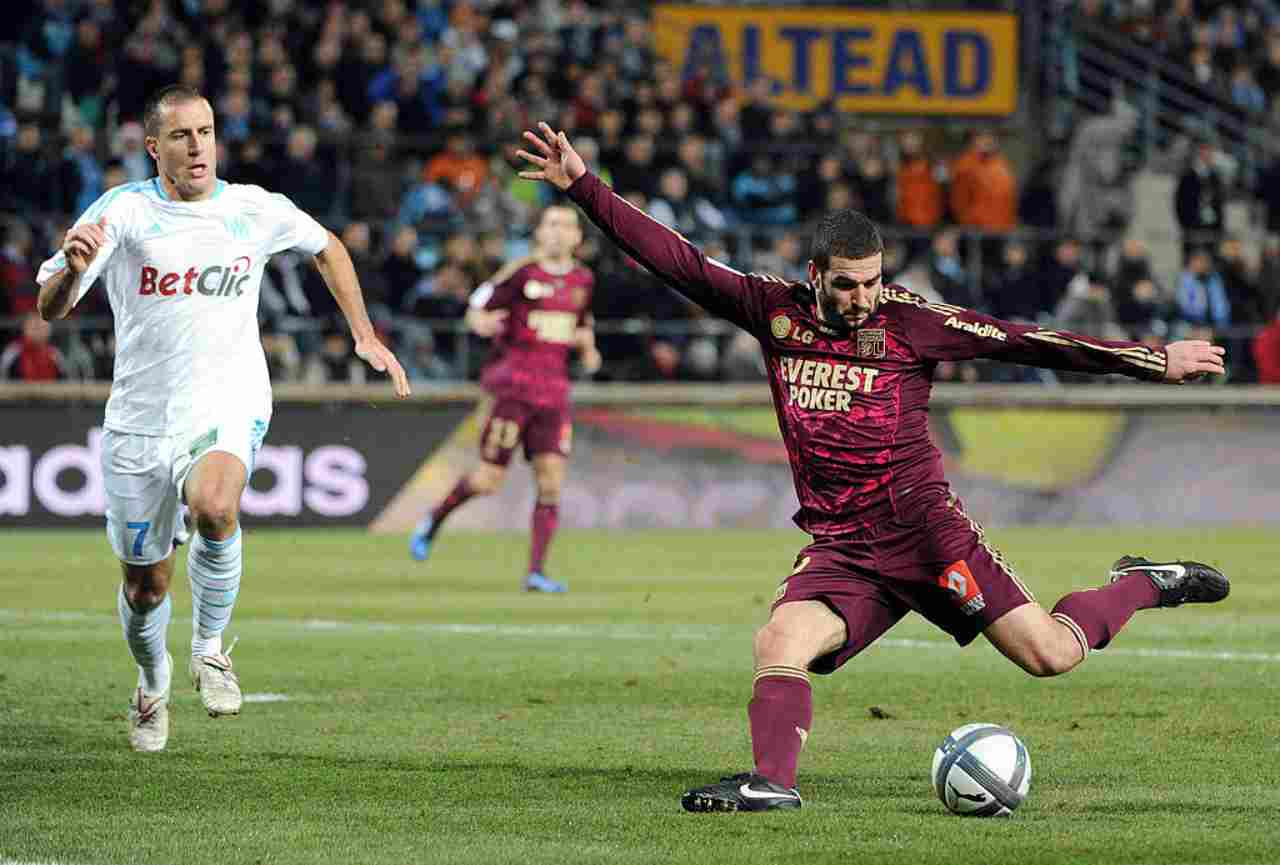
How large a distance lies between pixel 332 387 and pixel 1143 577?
1369 cm

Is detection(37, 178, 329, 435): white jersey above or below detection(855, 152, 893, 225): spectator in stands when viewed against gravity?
above

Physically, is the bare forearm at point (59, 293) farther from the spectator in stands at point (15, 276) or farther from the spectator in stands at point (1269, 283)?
the spectator in stands at point (1269, 283)

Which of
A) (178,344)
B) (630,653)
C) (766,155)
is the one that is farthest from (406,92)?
(178,344)

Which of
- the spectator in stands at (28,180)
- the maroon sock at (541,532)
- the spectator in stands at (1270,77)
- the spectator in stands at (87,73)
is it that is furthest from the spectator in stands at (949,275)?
the maroon sock at (541,532)

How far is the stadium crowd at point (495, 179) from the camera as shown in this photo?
2155 centimetres

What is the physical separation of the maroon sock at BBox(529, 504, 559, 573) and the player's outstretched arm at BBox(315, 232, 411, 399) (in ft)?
22.4

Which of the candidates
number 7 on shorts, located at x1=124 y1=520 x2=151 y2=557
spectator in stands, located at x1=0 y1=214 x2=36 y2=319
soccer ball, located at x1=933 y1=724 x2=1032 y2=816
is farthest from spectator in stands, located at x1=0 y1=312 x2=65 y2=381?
soccer ball, located at x1=933 y1=724 x2=1032 y2=816

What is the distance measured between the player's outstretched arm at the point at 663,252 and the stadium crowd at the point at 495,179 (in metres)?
13.8

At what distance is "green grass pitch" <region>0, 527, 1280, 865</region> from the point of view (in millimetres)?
6223

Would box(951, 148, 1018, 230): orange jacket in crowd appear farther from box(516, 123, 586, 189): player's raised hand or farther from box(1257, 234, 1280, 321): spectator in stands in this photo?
box(516, 123, 586, 189): player's raised hand

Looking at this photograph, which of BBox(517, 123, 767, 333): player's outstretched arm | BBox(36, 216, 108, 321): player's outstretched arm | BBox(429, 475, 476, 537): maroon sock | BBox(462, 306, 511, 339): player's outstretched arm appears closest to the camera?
BBox(517, 123, 767, 333): player's outstretched arm

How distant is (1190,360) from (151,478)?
11.4 feet

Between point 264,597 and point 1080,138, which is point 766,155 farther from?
point 264,597

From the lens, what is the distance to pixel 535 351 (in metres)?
16.2
